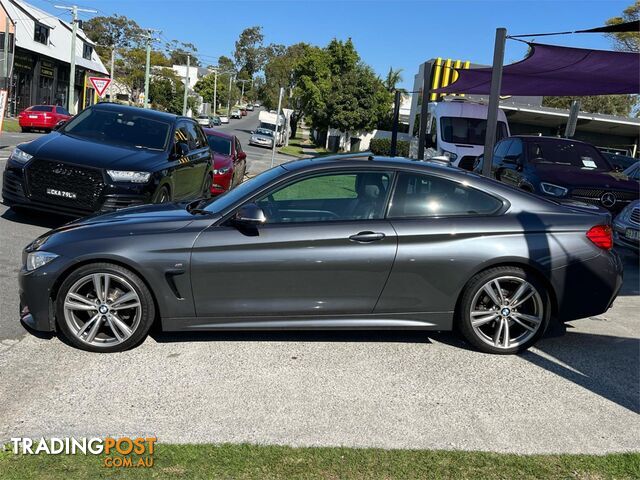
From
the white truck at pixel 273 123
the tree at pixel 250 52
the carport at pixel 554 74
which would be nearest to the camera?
the carport at pixel 554 74

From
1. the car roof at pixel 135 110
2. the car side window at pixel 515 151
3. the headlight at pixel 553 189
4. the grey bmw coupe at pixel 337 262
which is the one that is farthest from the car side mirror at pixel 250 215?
the car side window at pixel 515 151

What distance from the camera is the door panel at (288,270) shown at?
469cm

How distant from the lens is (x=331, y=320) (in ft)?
15.9

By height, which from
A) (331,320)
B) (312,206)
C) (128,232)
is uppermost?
(312,206)

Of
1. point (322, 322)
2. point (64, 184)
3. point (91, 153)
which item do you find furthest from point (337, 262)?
point (91, 153)

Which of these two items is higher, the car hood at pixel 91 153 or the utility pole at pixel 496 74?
the utility pole at pixel 496 74

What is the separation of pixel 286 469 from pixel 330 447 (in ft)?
1.13

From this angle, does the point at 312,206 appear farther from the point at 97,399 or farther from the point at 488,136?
the point at 488,136

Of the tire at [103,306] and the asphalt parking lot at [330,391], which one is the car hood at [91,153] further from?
the tire at [103,306]

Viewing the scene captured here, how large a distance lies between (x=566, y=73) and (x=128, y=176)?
8.26 m

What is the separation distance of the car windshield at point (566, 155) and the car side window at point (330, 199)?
267 inches

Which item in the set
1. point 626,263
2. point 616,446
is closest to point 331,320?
point 616,446

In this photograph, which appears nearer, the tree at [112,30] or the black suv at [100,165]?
the black suv at [100,165]

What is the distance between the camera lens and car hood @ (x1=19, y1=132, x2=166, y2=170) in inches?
319
